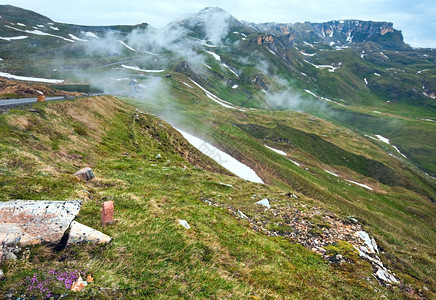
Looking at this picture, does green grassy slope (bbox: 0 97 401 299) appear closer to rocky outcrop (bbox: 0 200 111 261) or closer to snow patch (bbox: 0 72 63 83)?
rocky outcrop (bbox: 0 200 111 261)

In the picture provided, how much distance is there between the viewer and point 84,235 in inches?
408

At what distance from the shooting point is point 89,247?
10.1 m

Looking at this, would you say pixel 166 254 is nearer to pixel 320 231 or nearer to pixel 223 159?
pixel 320 231

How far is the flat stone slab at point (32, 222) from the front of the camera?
9227mm

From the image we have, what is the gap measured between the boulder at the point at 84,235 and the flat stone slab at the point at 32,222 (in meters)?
0.37

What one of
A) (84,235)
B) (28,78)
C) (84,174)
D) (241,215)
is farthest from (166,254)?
(28,78)

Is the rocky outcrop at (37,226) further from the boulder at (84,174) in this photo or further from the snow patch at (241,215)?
the snow patch at (241,215)

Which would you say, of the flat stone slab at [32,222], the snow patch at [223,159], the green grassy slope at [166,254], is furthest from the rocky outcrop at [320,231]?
the snow patch at [223,159]

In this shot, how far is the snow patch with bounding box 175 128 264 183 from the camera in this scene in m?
76.6

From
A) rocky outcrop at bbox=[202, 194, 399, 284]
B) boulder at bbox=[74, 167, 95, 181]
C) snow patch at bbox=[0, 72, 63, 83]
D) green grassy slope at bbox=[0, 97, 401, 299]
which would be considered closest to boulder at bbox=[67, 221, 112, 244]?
green grassy slope at bbox=[0, 97, 401, 299]

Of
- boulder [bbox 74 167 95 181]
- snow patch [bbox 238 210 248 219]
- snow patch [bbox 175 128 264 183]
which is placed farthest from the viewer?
snow patch [bbox 175 128 264 183]

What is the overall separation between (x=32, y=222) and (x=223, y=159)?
72.3 meters

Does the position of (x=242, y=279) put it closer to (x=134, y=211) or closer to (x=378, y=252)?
(x=134, y=211)

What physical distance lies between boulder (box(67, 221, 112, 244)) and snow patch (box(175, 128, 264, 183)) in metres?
65.5
